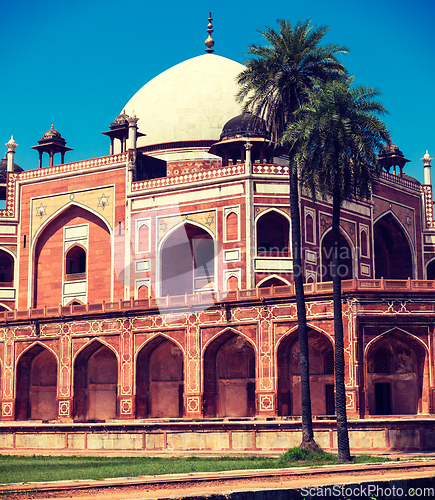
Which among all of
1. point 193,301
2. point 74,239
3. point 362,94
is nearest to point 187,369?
point 193,301

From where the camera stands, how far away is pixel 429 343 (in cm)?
3272

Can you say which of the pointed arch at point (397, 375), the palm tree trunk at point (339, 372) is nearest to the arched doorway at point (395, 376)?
the pointed arch at point (397, 375)

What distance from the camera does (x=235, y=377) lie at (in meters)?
37.8

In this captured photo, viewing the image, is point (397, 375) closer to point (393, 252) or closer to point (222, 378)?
point (222, 378)

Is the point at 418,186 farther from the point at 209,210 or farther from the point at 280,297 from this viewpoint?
the point at 280,297

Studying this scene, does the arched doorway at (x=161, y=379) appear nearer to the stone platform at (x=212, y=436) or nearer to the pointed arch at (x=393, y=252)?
the stone platform at (x=212, y=436)

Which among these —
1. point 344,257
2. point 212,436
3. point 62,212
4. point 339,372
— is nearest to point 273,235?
point 344,257

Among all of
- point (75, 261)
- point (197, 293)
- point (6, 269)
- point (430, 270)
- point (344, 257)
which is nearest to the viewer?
point (197, 293)

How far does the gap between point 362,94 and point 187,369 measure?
14.8 m

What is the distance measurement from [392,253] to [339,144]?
2217cm

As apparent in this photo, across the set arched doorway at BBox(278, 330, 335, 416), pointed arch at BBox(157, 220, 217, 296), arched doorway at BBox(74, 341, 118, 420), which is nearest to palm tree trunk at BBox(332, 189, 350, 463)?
arched doorway at BBox(278, 330, 335, 416)

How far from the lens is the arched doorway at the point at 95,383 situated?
40.2 meters

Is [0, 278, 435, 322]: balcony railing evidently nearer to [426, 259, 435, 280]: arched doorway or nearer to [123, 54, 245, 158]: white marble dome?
[123, 54, 245, 158]: white marble dome

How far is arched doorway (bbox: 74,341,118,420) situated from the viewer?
40.2m
